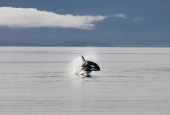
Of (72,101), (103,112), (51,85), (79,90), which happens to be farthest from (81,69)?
(103,112)

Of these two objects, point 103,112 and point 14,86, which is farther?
point 14,86

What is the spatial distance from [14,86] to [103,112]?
65.1 ft

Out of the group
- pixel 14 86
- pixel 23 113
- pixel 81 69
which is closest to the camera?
pixel 23 113

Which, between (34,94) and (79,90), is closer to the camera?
(34,94)

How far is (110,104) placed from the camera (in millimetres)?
35938

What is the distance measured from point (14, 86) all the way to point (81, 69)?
24.9 m

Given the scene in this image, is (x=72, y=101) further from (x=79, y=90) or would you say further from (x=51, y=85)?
(x=51, y=85)

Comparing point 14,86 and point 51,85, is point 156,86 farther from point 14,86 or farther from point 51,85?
point 14,86

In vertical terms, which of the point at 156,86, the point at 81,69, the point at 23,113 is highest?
the point at 81,69

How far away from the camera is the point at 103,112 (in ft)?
106

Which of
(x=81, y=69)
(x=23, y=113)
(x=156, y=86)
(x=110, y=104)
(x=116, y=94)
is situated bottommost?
(x=23, y=113)

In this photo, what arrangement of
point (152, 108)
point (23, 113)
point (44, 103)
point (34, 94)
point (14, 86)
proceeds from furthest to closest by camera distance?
1. point (14, 86)
2. point (34, 94)
3. point (44, 103)
4. point (152, 108)
5. point (23, 113)

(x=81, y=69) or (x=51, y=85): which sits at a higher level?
(x=81, y=69)

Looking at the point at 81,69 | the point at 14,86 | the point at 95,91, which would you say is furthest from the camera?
the point at 81,69
